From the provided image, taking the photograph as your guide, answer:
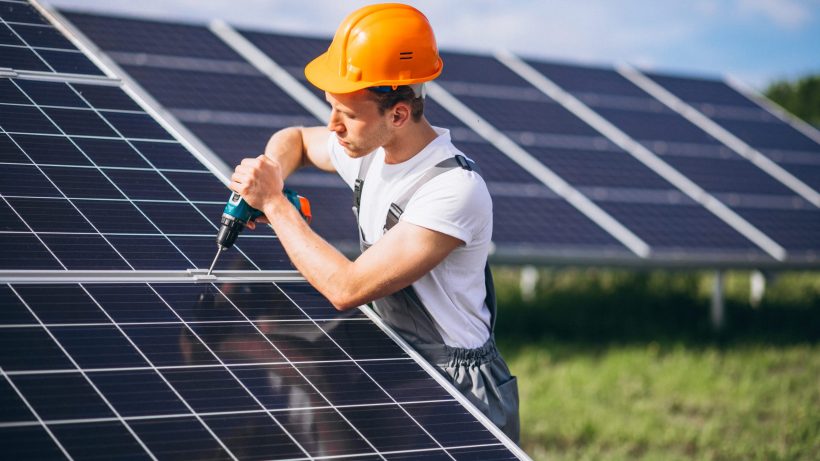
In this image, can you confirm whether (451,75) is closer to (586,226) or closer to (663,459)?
(586,226)

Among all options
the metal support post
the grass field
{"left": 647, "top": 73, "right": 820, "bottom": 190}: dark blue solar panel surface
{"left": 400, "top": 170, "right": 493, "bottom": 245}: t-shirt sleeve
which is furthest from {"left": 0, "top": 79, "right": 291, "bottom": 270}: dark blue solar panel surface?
{"left": 647, "top": 73, "right": 820, "bottom": 190}: dark blue solar panel surface

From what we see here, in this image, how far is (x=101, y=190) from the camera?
4.81 meters

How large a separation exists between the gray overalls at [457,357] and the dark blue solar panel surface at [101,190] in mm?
623

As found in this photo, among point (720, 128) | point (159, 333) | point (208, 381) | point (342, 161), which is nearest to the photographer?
point (208, 381)

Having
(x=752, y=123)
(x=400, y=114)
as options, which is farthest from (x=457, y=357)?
(x=752, y=123)

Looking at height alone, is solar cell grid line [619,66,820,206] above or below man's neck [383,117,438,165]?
below

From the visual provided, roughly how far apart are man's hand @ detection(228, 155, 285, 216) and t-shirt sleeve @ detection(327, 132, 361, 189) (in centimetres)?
66

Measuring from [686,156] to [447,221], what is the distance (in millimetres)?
10385

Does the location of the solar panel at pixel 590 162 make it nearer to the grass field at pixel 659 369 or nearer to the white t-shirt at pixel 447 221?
the grass field at pixel 659 369

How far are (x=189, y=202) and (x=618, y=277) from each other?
11.3 metres

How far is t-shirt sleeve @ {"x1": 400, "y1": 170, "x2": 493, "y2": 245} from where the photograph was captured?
4.14m

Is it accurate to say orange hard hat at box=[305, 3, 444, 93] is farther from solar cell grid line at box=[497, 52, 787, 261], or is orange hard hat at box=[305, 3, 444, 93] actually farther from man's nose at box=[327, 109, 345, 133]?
solar cell grid line at box=[497, 52, 787, 261]

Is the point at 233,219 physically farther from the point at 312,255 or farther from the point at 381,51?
the point at 381,51

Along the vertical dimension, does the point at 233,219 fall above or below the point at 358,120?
below
